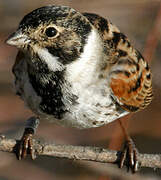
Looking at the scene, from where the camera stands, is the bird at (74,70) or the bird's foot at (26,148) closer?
the bird at (74,70)

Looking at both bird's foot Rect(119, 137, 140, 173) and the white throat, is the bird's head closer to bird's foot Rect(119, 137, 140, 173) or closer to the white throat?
the white throat

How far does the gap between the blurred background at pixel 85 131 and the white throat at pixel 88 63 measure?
Answer: 8.93 ft

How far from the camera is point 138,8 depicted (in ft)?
26.7

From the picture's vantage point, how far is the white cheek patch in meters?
4.55

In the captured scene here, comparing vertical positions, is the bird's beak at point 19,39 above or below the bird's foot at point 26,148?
above

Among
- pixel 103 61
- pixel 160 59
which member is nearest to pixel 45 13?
pixel 103 61

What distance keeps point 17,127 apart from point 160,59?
2.06 m

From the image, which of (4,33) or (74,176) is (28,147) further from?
(4,33)

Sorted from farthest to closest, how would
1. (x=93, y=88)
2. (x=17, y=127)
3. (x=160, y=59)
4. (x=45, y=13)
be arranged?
(x=160, y=59) → (x=17, y=127) → (x=93, y=88) → (x=45, y=13)

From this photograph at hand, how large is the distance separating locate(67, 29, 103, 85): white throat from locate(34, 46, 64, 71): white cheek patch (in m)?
0.09

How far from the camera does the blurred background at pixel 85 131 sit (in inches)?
308

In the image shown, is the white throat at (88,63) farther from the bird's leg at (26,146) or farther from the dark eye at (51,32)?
the bird's leg at (26,146)

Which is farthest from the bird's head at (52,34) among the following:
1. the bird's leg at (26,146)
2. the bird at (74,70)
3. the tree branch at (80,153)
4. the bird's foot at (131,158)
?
the bird's foot at (131,158)

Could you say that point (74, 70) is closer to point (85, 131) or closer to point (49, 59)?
point (49, 59)
